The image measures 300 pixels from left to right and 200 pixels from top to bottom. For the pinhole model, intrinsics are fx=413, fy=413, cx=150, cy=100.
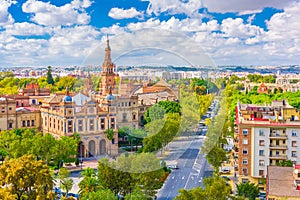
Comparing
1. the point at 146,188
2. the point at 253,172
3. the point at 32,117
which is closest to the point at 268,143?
the point at 253,172

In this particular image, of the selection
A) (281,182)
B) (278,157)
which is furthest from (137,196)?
(278,157)

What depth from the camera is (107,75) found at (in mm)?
7082

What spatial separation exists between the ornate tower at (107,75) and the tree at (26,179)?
17.1 ft

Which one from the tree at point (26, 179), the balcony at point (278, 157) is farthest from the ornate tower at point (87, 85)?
the balcony at point (278, 157)

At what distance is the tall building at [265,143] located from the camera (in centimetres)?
1831

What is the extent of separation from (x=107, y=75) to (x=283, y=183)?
826cm

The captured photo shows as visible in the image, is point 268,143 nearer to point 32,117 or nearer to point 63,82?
point 32,117

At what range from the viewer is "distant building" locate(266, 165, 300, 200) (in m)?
12.3

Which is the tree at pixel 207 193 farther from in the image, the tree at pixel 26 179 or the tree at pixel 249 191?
the tree at pixel 249 191

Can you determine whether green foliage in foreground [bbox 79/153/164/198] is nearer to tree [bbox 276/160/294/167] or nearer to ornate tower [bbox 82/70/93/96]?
tree [bbox 276/160/294/167]

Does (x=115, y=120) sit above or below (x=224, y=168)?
above

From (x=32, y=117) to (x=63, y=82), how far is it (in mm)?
27347

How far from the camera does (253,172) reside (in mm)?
18484

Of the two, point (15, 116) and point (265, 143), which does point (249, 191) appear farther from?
point (15, 116)
